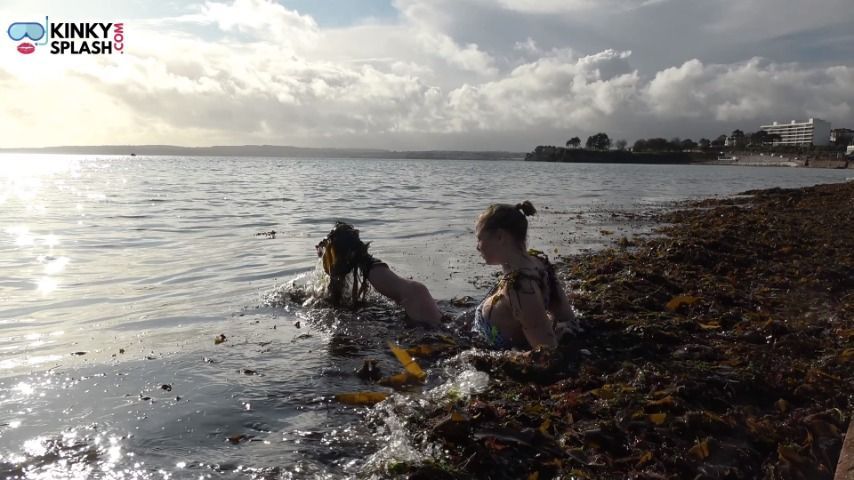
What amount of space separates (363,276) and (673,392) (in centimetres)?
435

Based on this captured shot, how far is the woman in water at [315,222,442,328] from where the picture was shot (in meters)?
7.15

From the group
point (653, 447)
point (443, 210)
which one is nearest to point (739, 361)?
point (653, 447)

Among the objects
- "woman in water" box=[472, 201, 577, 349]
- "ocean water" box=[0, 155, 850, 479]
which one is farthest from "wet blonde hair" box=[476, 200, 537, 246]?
"ocean water" box=[0, 155, 850, 479]

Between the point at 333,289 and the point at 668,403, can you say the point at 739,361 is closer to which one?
the point at 668,403

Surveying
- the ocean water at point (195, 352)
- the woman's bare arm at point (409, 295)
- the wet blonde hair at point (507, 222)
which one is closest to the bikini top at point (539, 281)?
the wet blonde hair at point (507, 222)

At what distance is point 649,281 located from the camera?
319 inches

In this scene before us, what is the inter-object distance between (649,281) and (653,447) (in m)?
4.96

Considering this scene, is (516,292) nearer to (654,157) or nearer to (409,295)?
(409,295)

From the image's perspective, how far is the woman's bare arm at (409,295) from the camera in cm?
709

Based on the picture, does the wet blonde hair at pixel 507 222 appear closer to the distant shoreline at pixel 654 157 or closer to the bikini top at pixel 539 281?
the bikini top at pixel 539 281

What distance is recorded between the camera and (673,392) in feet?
13.7

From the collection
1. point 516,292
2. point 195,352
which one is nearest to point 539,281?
point 516,292

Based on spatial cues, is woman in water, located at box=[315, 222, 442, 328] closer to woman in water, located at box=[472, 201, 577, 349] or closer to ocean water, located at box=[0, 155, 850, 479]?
ocean water, located at box=[0, 155, 850, 479]

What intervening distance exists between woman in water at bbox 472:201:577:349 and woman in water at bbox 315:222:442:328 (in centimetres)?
121
